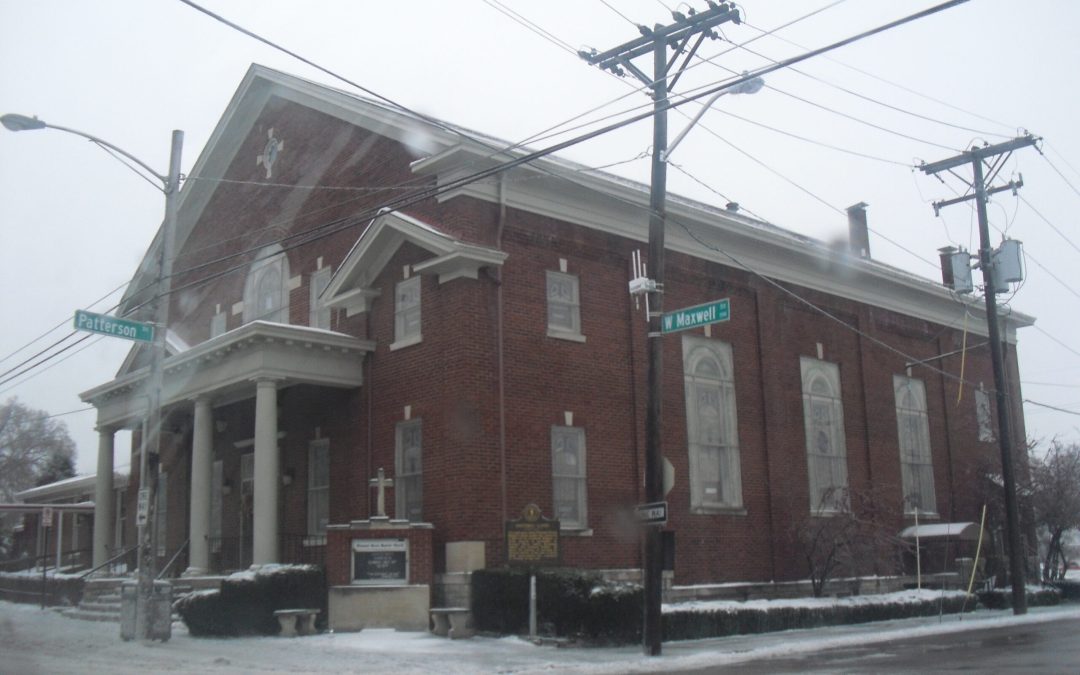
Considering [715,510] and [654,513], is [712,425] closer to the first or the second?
[715,510]

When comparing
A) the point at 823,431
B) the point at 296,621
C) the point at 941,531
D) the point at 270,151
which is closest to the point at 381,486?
the point at 296,621

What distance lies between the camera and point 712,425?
2694cm

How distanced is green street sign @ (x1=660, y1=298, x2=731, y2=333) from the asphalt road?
524 centimetres

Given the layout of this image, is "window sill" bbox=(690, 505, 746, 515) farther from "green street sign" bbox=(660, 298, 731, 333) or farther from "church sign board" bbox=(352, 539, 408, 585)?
"green street sign" bbox=(660, 298, 731, 333)

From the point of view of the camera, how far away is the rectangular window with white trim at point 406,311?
23406mm

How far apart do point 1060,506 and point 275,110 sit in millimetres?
25604

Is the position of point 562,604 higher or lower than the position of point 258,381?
lower

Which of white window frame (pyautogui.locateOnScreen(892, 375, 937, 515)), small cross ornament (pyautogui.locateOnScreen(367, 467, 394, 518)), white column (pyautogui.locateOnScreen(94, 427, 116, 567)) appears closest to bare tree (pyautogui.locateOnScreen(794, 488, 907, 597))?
white window frame (pyautogui.locateOnScreen(892, 375, 937, 515))

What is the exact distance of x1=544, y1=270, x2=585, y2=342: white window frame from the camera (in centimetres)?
2377

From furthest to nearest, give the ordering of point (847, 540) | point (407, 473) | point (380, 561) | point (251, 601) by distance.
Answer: point (847, 540), point (407, 473), point (380, 561), point (251, 601)

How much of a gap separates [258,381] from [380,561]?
473 centimetres

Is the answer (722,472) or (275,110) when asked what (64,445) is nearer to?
(275,110)

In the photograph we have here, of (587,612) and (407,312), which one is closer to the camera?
(587,612)

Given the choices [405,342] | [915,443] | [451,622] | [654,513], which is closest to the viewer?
[654,513]
